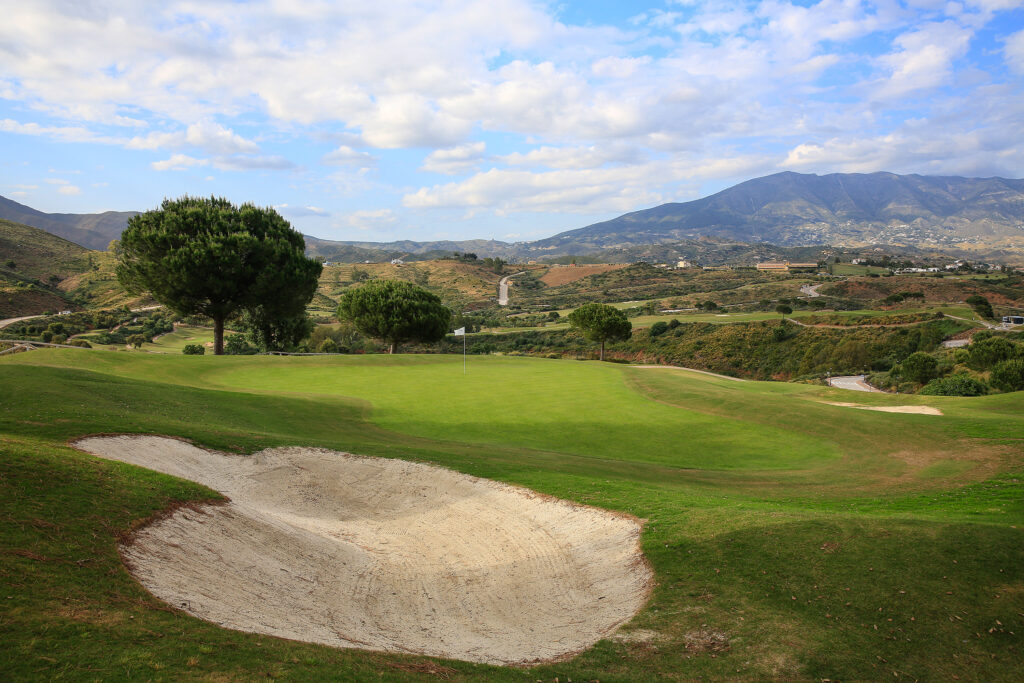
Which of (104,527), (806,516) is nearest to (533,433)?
(806,516)

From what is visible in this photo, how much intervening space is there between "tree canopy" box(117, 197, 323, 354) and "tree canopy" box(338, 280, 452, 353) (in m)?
8.90

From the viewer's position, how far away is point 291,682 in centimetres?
595

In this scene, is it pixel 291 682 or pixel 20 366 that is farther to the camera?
pixel 20 366

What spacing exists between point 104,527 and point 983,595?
1365cm

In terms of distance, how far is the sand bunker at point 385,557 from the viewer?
845 cm

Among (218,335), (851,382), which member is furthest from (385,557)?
(851,382)

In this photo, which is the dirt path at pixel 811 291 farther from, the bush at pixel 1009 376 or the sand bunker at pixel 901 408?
the sand bunker at pixel 901 408

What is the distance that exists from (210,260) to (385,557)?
131ft

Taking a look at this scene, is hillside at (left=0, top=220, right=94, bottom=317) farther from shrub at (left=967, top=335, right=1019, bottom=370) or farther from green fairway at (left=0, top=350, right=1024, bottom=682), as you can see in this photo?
shrub at (left=967, top=335, right=1019, bottom=370)

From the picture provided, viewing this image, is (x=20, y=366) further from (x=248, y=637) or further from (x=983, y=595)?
(x=983, y=595)

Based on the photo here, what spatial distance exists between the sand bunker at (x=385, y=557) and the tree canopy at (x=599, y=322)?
47.0 m

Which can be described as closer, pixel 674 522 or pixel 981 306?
pixel 674 522

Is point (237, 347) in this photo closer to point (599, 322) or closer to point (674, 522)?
point (599, 322)

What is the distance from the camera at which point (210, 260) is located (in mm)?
44031
